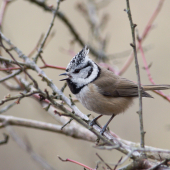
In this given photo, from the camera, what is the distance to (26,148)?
3068 millimetres

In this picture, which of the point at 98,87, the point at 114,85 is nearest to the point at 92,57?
the point at 114,85

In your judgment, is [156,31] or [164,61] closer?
[164,61]

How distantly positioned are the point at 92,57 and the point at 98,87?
1799 mm

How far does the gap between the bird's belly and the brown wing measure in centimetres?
10

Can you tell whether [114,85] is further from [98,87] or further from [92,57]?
[92,57]

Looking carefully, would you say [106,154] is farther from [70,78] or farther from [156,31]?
[156,31]

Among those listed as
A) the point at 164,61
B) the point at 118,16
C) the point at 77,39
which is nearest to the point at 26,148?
the point at 77,39

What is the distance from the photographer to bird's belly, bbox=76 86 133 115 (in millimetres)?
3137

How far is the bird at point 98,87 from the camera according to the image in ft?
10.3

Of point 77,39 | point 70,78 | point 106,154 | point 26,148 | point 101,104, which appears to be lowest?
point 106,154

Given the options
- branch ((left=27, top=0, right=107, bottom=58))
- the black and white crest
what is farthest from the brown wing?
branch ((left=27, top=0, right=107, bottom=58))

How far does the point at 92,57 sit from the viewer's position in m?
4.97

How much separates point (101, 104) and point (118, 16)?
4.04 m

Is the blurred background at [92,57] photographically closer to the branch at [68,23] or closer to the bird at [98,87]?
the branch at [68,23]
